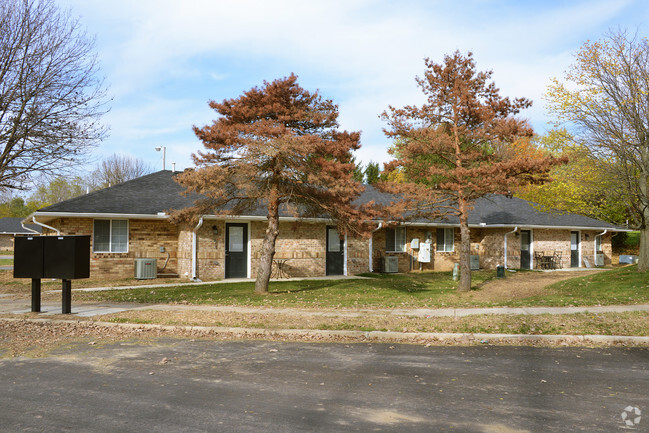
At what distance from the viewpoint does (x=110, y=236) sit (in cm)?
1903

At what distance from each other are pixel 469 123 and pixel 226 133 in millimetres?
8238

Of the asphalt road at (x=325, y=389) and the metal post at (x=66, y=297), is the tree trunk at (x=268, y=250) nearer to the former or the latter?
the metal post at (x=66, y=297)

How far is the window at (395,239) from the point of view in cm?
2400

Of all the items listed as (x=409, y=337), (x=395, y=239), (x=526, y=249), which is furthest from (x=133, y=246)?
(x=526, y=249)

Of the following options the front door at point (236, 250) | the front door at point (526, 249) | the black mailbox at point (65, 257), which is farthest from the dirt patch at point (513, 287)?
the black mailbox at point (65, 257)

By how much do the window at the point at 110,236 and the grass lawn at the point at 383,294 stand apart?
3.91m

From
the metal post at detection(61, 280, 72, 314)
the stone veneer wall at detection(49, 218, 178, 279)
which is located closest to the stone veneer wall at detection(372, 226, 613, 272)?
the stone veneer wall at detection(49, 218, 178, 279)

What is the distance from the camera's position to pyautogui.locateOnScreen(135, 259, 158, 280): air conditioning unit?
1858 cm

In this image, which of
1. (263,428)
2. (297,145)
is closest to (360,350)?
(263,428)

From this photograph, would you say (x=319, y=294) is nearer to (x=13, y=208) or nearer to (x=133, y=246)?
(x=133, y=246)

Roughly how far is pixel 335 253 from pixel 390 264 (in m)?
2.75

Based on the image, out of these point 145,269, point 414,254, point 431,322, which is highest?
point 414,254

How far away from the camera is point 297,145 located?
12.5 metres

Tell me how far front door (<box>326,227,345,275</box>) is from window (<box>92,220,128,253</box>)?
829 cm
